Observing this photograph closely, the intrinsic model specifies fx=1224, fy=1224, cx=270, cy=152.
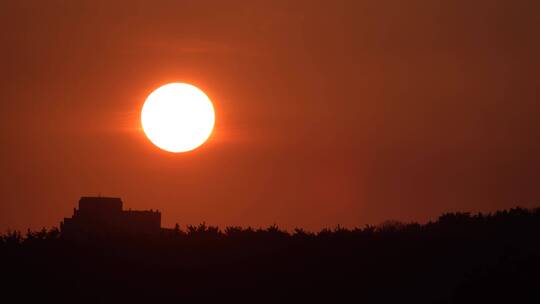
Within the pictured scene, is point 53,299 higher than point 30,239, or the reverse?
point 30,239

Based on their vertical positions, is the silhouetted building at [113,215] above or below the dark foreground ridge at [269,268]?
above

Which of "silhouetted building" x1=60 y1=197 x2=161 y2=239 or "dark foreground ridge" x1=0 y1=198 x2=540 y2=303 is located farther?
"silhouetted building" x1=60 y1=197 x2=161 y2=239

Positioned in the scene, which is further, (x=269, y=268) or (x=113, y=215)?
(x=113, y=215)

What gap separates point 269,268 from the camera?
35.2 metres

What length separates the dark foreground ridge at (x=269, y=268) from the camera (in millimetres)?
33125

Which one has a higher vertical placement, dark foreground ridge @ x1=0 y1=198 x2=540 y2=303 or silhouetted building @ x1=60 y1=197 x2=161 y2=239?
silhouetted building @ x1=60 y1=197 x2=161 y2=239

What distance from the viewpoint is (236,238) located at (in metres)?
38.2

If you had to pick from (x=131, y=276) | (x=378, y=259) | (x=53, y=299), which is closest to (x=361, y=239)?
(x=378, y=259)

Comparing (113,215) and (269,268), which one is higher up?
(113,215)

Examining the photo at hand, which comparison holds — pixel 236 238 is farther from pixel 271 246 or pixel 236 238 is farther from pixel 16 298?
pixel 16 298

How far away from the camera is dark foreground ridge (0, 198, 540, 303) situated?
33125 millimetres

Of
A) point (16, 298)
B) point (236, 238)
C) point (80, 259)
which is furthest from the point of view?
point (236, 238)

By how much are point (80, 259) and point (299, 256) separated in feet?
20.9

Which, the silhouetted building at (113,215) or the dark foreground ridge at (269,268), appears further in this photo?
the silhouetted building at (113,215)
